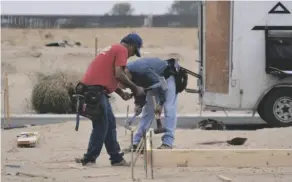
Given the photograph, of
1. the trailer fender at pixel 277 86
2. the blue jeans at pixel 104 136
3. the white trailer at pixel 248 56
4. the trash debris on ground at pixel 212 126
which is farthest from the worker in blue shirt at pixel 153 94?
the trailer fender at pixel 277 86

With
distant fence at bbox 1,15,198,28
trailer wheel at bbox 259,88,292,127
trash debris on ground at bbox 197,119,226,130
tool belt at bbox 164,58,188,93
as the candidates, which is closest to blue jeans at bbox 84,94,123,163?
tool belt at bbox 164,58,188,93

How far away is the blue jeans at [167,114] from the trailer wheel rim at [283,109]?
170 inches

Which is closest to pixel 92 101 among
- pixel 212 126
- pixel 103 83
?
pixel 103 83

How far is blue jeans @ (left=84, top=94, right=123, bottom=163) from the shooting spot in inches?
345

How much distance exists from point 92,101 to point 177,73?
1.78 meters

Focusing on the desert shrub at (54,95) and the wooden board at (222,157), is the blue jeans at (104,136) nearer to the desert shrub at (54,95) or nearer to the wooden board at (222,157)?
the wooden board at (222,157)

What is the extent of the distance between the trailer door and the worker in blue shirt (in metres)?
3.78

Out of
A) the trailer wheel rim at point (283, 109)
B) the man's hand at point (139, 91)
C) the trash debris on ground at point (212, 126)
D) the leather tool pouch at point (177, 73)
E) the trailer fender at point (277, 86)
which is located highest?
the leather tool pouch at point (177, 73)

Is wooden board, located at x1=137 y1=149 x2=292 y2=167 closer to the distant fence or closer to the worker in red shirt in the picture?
the worker in red shirt

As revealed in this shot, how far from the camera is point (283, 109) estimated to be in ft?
45.4

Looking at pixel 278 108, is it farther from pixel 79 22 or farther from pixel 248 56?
pixel 79 22

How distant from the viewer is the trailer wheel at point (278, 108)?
540 inches

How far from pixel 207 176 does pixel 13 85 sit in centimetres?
1613

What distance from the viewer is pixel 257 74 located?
534 inches
